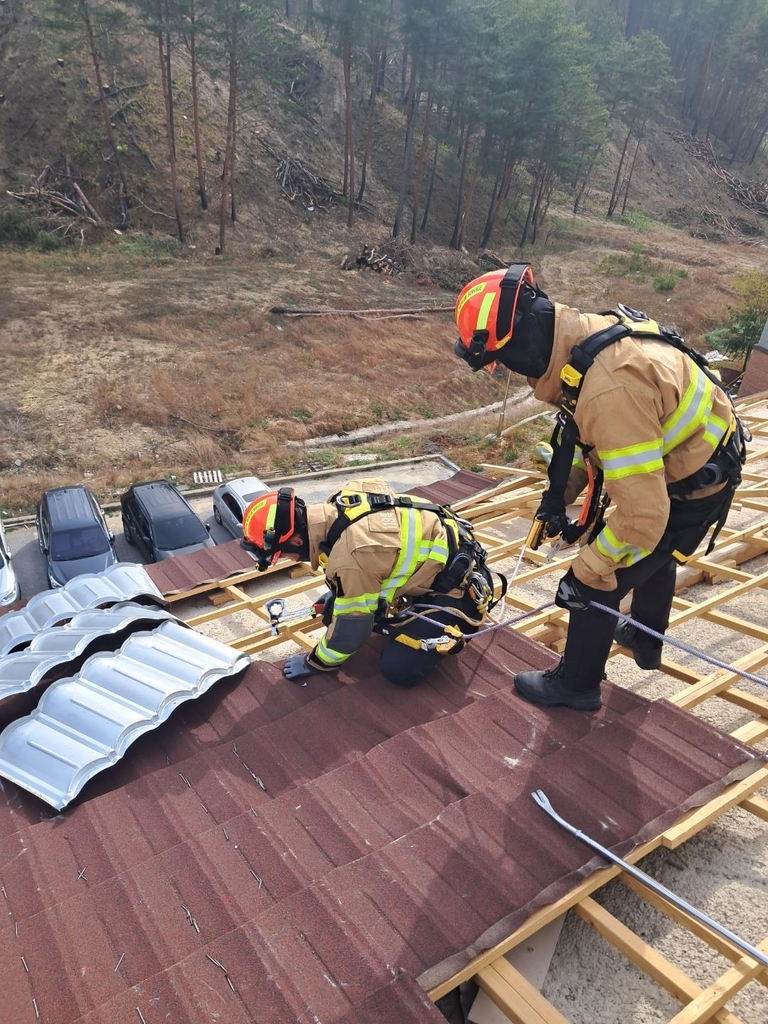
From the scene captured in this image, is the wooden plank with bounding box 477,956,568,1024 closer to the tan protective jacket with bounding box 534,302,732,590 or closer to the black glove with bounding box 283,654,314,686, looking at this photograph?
the tan protective jacket with bounding box 534,302,732,590

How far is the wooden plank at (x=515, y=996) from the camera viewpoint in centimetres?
246

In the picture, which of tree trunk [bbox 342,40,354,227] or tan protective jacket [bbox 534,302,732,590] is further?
tree trunk [bbox 342,40,354,227]

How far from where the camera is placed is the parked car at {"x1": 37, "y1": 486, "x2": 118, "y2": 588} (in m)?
10.5

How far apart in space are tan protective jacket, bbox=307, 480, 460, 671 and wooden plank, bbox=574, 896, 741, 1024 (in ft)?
7.27

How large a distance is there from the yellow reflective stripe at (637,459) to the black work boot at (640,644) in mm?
1529

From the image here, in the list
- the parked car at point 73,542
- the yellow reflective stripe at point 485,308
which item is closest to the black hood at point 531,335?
the yellow reflective stripe at point 485,308

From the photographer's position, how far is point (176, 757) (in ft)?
13.7

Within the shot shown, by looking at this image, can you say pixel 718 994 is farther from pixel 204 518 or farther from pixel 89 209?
pixel 89 209

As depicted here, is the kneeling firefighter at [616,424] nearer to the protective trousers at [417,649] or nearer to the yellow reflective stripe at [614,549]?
the yellow reflective stripe at [614,549]

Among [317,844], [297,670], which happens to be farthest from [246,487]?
[317,844]

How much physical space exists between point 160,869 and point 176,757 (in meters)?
1.13

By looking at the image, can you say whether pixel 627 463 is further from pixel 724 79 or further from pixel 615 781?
pixel 724 79

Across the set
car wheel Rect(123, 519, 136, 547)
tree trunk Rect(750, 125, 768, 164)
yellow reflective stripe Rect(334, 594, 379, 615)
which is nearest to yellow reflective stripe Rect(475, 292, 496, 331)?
yellow reflective stripe Rect(334, 594, 379, 615)

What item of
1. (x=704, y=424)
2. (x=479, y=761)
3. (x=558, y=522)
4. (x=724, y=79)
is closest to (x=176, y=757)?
(x=479, y=761)
